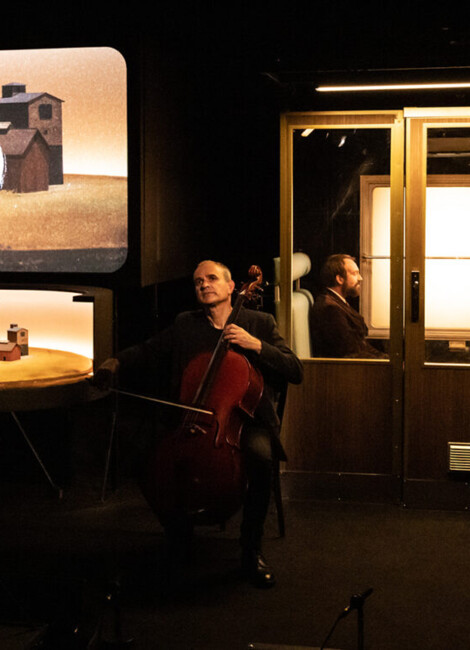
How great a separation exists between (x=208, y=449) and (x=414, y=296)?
1620mm

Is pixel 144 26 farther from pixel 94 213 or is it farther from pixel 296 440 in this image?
pixel 296 440

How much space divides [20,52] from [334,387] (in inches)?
87.4

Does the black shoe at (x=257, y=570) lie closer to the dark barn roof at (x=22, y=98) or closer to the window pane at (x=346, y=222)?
the window pane at (x=346, y=222)

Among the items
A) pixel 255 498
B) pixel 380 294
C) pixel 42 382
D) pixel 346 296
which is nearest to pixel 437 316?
pixel 380 294

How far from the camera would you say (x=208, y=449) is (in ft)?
11.6

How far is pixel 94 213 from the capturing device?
176 inches

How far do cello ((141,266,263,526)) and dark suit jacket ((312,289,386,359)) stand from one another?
1.14 metres

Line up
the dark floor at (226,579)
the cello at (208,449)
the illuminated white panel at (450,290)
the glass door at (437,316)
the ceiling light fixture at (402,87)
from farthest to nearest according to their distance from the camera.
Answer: the illuminated white panel at (450,290), the glass door at (437,316), the ceiling light fixture at (402,87), the cello at (208,449), the dark floor at (226,579)

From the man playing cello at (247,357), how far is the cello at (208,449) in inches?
5.9

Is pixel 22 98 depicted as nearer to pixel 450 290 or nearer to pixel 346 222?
pixel 346 222

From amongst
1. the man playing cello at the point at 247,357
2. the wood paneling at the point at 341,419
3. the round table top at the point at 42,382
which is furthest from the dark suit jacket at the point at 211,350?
the wood paneling at the point at 341,419

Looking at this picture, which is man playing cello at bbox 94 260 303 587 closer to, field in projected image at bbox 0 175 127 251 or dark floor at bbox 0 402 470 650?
dark floor at bbox 0 402 470 650

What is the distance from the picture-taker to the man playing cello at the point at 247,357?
3746 millimetres

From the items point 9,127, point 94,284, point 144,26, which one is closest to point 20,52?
point 9,127
